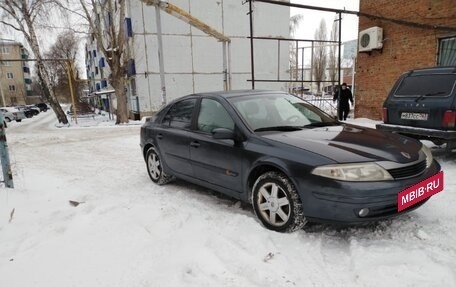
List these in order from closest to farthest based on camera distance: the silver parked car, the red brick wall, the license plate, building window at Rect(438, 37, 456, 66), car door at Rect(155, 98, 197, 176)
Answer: car door at Rect(155, 98, 197, 176) → the license plate → building window at Rect(438, 37, 456, 66) → the red brick wall → the silver parked car

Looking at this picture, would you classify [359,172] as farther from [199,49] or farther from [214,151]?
[199,49]

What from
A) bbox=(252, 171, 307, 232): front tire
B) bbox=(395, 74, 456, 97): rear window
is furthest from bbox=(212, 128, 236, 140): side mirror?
bbox=(395, 74, 456, 97): rear window

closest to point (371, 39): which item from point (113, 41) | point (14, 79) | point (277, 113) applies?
point (277, 113)

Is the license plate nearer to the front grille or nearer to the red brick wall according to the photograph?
the front grille

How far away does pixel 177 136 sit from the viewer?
4.79 meters

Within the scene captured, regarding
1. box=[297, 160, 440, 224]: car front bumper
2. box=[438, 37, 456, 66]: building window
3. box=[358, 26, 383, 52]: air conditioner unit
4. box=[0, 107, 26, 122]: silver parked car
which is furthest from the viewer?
box=[0, 107, 26, 122]: silver parked car

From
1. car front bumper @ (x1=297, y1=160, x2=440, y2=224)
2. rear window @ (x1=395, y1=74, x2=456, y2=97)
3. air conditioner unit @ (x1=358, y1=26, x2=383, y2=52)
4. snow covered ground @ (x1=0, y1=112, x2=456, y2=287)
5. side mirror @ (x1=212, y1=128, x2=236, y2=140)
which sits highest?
air conditioner unit @ (x1=358, y1=26, x2=383, y2=52)

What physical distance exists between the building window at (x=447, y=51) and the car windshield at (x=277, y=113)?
7016mm

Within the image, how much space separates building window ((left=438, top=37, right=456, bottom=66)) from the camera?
9289mm

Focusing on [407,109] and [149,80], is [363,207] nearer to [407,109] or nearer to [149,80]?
[407,109]

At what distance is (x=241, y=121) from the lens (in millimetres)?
3891

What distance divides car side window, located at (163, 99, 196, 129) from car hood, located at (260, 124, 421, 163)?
1421mm

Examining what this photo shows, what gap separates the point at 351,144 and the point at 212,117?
176 cm

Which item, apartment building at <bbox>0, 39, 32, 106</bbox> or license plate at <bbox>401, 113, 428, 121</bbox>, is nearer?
license plate at <bbox>401, 113, 428, 121</bbox>
